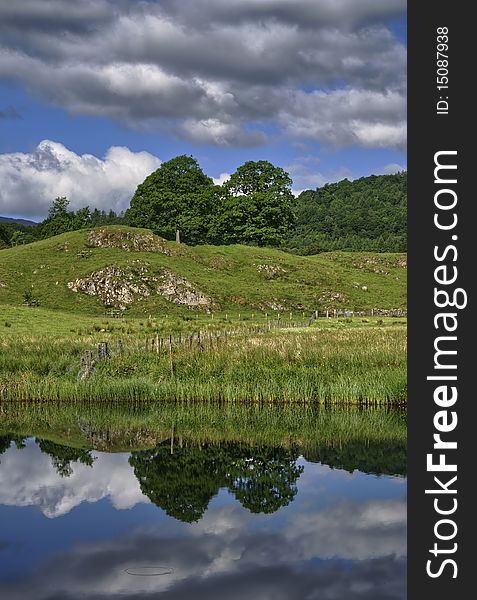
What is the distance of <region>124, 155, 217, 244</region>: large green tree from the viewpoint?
123 metres

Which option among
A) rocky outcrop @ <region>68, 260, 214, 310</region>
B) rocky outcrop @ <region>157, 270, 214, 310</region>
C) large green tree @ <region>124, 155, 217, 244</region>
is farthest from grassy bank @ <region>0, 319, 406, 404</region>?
large green tree @ <region>124, 155, 217, 244</region>

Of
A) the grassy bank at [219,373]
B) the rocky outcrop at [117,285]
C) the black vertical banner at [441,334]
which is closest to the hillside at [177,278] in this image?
the rocky outcrop at [117,285]

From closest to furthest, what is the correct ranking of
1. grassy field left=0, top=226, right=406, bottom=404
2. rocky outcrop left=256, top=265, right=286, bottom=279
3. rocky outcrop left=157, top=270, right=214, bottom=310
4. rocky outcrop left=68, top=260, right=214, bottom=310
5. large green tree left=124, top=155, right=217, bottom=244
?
grassy field left=0, top=226, right=406, bottom=404
rocky outcrop left=68, top=260, right=214, bottom=310
rocky outcrop left=157, top=270, right=214, bottom=310
rocky outcrop left=256, top=265, right=286, bottom=279
large green tree left=124, top=155, right=217, bottom=244

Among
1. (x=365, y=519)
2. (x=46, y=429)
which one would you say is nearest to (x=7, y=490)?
(x=46, y=429)

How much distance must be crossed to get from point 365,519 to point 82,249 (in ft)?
304

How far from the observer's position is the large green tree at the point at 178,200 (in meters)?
123

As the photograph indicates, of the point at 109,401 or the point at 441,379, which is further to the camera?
the point at 109,401

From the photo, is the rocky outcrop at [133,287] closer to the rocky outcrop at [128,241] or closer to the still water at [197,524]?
the rocky outcrop at [128,241]

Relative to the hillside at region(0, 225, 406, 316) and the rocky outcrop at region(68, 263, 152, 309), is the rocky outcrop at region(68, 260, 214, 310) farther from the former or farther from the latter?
the hillside at region(0, 225, 406, 316)

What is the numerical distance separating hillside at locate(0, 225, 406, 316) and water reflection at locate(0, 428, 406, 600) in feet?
191

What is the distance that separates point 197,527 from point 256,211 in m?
114

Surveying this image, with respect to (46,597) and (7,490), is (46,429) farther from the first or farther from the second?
(46,597)

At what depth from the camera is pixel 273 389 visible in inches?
1260

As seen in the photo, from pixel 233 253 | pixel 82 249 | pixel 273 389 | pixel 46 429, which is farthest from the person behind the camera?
pixel 233 253
